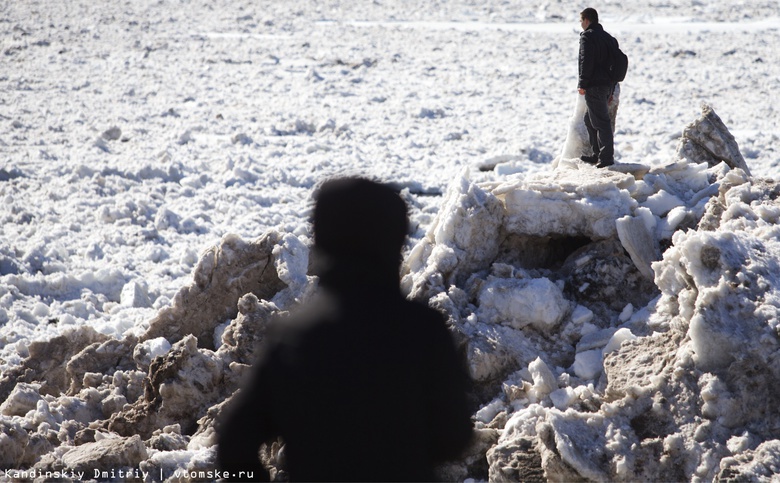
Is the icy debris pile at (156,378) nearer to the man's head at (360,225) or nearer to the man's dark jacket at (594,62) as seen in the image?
the man's head at (360,225)

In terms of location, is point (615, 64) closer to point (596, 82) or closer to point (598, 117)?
point (596, 82)

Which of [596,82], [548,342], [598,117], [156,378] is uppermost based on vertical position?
[596,82]

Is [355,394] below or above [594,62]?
below

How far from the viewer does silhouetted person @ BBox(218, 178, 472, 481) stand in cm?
222

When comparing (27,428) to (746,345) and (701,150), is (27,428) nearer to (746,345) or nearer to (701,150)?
(746,345)

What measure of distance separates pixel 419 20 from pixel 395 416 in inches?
749

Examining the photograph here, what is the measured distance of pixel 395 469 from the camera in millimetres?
2213

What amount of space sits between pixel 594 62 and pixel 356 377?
14.0 ft

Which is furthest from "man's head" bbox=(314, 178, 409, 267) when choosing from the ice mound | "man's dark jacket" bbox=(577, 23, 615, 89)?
"man's dark jacket" bbox=(577, 23, 615, 89)

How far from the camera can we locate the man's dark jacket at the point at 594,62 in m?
5.86

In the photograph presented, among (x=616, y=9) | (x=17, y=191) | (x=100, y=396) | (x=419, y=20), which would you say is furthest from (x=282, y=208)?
(x=616, y=9)

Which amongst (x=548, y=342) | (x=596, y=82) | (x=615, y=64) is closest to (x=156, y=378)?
(x=548, y=342)

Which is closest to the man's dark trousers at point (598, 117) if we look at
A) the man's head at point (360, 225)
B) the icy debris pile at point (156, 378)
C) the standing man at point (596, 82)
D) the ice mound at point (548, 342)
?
the standing man at point (596, 82)

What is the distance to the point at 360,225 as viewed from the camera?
2281mm
